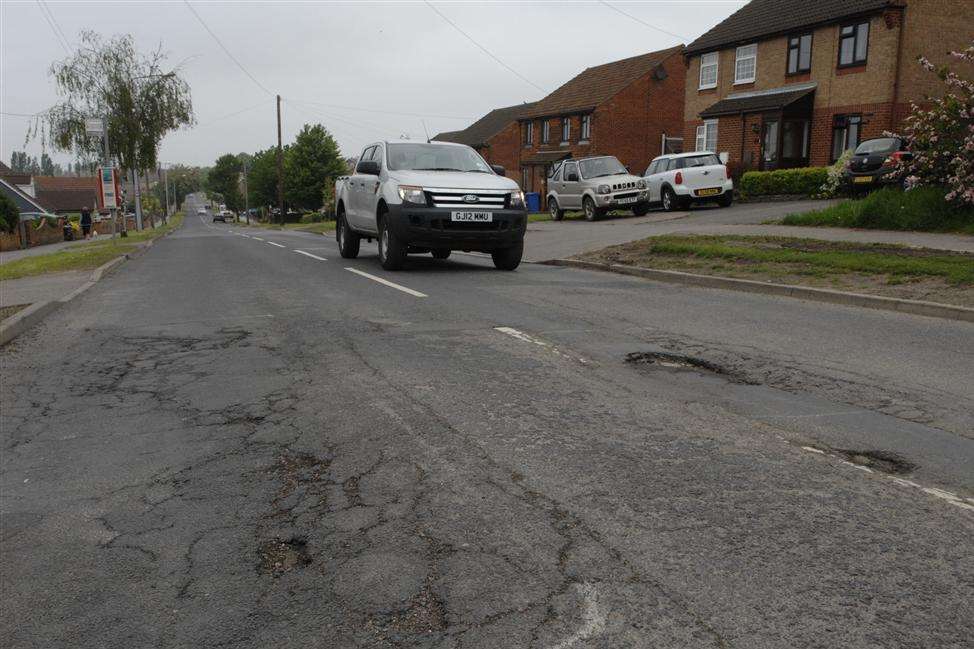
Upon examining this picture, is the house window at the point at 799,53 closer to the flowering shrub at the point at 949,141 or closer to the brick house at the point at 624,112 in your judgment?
the brick house at the point at 624,112

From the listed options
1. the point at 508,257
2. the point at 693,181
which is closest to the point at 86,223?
the point at 693,181

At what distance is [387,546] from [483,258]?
534 inches

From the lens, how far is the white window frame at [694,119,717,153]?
1358 inches

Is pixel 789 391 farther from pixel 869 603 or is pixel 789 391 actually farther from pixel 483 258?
pixel 483 258

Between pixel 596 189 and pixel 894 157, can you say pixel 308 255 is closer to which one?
pixel 596 189

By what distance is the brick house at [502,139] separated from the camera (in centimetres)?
5756

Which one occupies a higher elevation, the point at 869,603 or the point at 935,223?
the point at 935,223

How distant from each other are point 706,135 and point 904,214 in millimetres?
21239

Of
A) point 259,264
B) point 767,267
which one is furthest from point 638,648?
point 259,264

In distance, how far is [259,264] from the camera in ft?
49.2

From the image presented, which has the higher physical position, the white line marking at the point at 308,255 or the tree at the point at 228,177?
the tree at the point at 228,177

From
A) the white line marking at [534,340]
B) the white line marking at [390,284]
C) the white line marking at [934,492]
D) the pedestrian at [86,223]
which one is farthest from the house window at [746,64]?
the pedestrian at [86,223]

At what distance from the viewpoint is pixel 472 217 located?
11.6 meters

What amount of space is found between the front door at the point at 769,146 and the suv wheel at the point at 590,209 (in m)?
10.2
